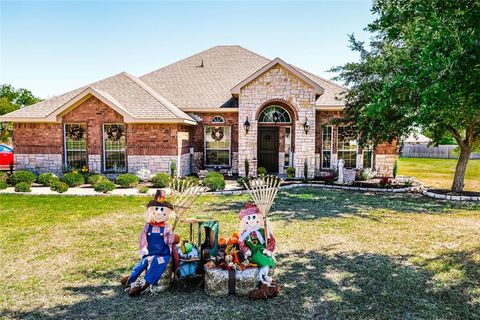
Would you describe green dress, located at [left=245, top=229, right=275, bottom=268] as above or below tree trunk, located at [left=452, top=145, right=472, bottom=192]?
below

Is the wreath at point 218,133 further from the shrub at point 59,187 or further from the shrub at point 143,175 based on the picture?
the shrub at point 59,187

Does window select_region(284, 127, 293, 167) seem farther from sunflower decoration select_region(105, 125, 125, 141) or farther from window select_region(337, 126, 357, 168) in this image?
sunflower decoration select_region(105, 125, 125, 141)

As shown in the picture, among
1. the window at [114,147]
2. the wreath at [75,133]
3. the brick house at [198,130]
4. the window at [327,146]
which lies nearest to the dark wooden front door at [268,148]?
the brick house at [198,130]

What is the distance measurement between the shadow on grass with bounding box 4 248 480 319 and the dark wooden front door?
11.8 meters

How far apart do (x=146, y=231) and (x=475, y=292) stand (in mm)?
4992

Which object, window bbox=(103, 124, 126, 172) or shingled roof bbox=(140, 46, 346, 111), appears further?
shingled roof bbox=(140, 46, 346, 111)

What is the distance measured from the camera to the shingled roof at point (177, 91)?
617 inches

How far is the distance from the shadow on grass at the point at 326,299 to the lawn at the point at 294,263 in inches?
0.6

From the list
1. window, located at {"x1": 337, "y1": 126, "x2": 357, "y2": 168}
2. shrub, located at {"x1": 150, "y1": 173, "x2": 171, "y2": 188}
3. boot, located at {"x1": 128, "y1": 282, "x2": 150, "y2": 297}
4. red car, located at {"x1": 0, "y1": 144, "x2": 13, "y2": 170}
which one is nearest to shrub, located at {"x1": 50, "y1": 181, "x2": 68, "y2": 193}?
shrub, located at {"x1": 150, "y1": 173, "x2": 171, "y2": 188}

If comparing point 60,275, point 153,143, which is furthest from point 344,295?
point 153,143

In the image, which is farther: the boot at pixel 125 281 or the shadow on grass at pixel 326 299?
the boot at pixel 125 281

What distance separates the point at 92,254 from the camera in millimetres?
6613

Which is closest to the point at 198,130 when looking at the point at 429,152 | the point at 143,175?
the point at 143,175

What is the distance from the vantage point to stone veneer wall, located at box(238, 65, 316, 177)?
1628cm
